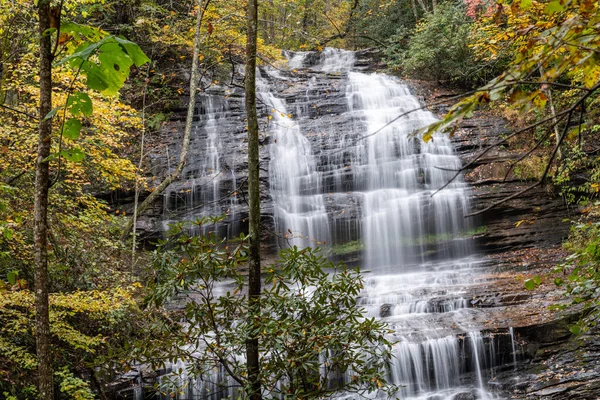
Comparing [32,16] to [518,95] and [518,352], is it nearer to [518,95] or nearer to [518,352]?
[518,95]

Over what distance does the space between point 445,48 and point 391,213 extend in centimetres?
817

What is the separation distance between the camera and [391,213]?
14.3 meters

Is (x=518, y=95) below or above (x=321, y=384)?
above

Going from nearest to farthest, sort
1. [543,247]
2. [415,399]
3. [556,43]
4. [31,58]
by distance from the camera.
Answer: [556,43], [415,399], [31,58], [543,247]

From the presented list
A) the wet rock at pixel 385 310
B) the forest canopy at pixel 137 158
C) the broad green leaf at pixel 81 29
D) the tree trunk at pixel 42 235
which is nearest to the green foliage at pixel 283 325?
the forest canopy at pixel 137 158

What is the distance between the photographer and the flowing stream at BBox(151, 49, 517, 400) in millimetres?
8188

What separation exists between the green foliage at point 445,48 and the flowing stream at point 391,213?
5.05 feet

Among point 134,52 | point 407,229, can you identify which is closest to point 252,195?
point 134,52

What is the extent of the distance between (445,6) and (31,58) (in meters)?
16.1

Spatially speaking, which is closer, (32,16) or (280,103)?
(32,16)

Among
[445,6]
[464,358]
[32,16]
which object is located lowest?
[464,358]

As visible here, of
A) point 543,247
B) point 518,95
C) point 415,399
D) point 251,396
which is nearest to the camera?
point 518,95

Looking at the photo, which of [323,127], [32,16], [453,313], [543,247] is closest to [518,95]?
[453,313]

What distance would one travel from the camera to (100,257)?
359 inches
